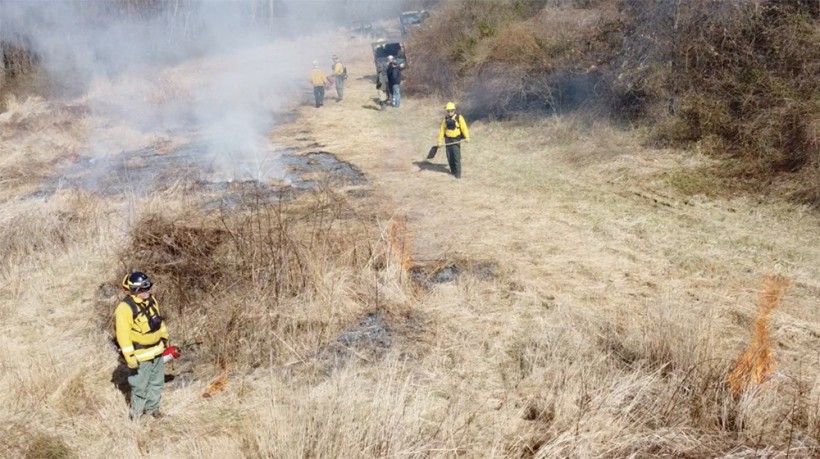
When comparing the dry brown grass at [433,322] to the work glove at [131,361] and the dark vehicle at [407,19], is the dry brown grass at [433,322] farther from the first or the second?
the dark vehicle at [407,19]

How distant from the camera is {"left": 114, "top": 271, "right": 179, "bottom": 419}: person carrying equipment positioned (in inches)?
164

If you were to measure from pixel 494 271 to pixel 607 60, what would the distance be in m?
7.09

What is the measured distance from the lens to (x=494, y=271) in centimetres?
629

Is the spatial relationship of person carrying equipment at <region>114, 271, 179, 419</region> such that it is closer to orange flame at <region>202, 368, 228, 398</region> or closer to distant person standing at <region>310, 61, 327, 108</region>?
orange flame at <region>202, 368, 228, 398</region>

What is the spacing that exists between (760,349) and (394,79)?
515 inches

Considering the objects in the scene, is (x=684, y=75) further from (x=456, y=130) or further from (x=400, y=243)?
(x=400, y=243)

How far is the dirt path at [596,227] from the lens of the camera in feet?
18.1

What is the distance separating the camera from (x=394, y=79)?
16234 mm

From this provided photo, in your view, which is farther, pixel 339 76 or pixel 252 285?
pixel 339 76

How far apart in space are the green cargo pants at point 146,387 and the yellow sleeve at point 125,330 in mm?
140

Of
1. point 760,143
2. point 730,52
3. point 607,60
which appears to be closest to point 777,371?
point 760,143

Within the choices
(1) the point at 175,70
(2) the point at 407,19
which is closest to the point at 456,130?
(1) the point at 175,70

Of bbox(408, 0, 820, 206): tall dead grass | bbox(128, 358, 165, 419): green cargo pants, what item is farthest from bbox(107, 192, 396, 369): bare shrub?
bbox(408, 0, 820, 206): tall dead grass

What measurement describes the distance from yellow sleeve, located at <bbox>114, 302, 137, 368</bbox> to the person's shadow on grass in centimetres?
675
